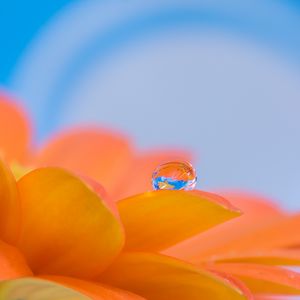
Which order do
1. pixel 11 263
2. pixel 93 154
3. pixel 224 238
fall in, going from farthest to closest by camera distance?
pixel 93 154, pixel 224 238, pixel 11 263

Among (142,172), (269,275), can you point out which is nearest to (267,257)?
(269,275)

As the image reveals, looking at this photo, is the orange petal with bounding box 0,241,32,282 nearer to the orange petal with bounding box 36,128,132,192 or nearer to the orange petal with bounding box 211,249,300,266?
the orange petal with bounding box 211,249,300,266

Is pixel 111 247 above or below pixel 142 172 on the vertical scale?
below

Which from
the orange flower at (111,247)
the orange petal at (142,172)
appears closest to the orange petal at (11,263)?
the orange flower at (111,247)

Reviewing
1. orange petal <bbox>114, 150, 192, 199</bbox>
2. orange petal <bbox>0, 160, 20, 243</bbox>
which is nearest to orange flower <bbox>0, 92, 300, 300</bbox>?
orange petal <bbox>0, 160, 20, 243</bbox>

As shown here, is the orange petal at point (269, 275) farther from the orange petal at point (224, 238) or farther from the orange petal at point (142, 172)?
the orange petal at point (142, 172)

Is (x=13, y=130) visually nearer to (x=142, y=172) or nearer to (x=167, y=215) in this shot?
(x=142, y=172)

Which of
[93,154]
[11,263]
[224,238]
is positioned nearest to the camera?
[11,263]
